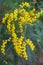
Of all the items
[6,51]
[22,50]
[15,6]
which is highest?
[15,6]

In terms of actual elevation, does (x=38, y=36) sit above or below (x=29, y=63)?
above

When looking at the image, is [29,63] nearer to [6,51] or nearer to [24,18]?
[6,51]

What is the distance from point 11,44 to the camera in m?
2.20

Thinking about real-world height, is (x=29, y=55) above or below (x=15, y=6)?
below

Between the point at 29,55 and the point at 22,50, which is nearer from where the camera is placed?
the point at 22,50

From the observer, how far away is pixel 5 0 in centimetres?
258

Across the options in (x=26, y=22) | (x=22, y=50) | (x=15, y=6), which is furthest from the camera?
(x=15, y=6)

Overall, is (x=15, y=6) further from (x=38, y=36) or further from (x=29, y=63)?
(x=29, y=63)

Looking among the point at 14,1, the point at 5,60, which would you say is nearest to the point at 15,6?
the point at 14,1

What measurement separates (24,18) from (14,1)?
2.20 ft

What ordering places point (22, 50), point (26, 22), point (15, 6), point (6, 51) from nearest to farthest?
point (22, 50), point (26, 22), point (6, 51), point (15, 6)

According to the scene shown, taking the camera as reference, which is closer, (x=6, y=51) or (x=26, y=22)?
(x=26, y=22)

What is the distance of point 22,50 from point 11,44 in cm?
27

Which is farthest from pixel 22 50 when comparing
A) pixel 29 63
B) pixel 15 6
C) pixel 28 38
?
pixel 15 6
